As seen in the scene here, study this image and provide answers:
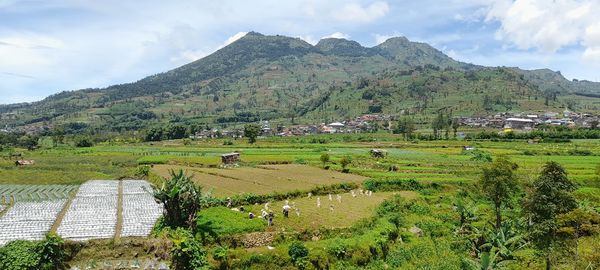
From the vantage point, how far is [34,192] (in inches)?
1871

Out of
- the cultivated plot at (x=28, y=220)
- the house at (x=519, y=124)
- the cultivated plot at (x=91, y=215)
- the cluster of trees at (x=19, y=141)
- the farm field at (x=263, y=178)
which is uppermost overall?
the cluster of trees at (x=19, y=141)

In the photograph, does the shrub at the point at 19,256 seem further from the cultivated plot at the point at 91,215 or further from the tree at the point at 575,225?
the tree at the point at 575,225

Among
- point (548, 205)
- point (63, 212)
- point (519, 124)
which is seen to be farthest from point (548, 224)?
point (519, 124)

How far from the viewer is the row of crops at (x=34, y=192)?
43.6 m

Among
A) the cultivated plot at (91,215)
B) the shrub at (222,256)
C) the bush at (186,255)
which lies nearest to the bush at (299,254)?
the shrub at (222,256)

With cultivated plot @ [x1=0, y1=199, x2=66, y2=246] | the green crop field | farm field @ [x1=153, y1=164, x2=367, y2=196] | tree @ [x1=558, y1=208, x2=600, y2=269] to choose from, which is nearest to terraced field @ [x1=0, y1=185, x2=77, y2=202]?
the green crop field

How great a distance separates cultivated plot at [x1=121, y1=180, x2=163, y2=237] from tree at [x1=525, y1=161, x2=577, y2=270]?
Result: 88.8 ft

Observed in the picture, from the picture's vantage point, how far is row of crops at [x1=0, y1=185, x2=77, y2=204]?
43.6 metres

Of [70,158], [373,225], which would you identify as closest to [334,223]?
[373,225]

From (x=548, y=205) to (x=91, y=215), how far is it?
34.7 meters

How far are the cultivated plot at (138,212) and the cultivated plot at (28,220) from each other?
17.9ft

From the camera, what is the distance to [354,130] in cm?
15925

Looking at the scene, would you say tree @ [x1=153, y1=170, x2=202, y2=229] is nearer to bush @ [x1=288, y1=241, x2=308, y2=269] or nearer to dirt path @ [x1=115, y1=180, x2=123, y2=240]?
dirt path @ [x1=115, y1=180, x2=123, y2=240]

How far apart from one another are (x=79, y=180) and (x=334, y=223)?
124 feet
